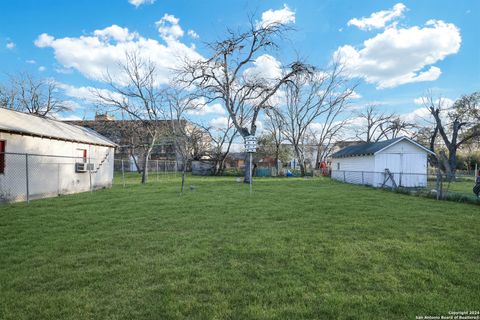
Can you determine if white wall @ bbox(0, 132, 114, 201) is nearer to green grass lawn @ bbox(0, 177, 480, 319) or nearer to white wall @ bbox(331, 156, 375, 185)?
green grass lawn @ bbox(0, 177, 480, 319)

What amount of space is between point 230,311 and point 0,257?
3957mm

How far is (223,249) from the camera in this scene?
4594mm

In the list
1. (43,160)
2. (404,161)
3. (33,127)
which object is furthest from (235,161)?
(33,127)

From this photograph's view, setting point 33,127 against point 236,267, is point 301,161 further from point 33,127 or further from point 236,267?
point 236,267

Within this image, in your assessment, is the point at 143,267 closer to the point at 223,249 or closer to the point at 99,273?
the point at 99,273

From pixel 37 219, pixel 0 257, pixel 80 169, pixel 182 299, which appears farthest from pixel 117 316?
pixel 80 169

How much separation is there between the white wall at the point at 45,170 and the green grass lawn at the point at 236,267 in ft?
12.7

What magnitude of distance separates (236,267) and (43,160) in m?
11.5

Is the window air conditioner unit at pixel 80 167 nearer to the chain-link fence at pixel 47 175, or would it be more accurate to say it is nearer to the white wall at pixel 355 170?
the chain-link fence at pixel 47 175

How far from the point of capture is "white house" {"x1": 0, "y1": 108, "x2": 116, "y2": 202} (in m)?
9.88

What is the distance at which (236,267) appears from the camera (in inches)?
152

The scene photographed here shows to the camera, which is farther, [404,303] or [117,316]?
[404,303]

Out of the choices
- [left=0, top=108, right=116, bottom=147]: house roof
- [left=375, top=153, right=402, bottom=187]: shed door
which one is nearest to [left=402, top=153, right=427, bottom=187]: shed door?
[left=375, top=153, right=402, bottom=187]: shed door

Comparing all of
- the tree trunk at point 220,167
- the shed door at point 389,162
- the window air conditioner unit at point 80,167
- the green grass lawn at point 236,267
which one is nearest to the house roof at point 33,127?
the window air conditioner unit at point 80,167
